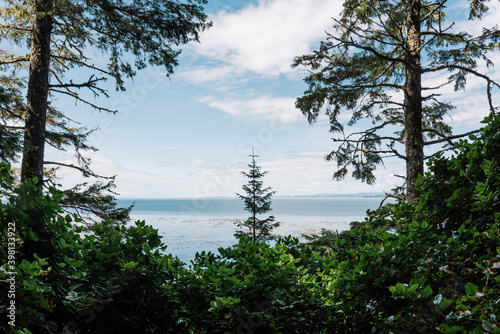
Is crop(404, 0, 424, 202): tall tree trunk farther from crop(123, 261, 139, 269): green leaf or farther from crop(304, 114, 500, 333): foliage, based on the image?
crop(123, 261, 139, 269): green leaf

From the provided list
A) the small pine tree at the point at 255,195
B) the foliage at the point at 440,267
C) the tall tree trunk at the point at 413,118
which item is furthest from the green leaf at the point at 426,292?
the small pine tree at the point at 255,195

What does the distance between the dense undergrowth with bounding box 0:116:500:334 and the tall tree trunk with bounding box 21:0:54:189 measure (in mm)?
5522

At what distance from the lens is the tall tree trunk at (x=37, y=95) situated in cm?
705

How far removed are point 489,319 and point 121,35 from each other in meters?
8.76

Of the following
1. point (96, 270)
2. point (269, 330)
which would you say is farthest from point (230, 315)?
point (96, 270)

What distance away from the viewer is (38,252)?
231 cm

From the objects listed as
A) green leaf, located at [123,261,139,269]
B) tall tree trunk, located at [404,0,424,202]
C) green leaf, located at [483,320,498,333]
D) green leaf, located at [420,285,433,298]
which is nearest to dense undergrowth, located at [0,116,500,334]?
green leaf, located at [123,261,139,269]

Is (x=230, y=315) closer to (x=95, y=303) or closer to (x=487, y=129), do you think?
(x=95, y=303)

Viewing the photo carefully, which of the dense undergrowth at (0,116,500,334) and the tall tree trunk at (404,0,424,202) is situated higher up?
the tall tree trunk at (404,0,424,202)

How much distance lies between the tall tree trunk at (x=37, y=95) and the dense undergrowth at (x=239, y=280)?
5.52 m

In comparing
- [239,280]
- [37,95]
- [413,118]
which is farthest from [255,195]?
[239,280]

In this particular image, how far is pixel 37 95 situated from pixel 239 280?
7367 mm

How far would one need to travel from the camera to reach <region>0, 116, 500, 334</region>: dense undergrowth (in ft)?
6.96

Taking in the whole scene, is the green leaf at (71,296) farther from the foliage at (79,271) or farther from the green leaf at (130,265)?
the green leaf at (130,265)
